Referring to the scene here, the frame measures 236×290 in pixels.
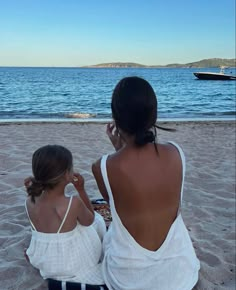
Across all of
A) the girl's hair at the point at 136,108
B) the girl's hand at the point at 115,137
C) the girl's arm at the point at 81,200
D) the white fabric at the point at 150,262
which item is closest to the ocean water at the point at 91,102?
the girl's arm at the point at 81,200

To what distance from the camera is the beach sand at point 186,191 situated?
8.72 feet

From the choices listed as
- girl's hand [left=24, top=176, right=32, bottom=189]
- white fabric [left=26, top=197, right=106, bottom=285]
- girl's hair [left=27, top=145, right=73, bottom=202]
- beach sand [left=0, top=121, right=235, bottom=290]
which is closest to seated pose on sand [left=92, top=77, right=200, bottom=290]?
white fabric [left=26, top=197, right=106, bottom=285]

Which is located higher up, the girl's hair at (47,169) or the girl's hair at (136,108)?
the girl's hair at (136,108)

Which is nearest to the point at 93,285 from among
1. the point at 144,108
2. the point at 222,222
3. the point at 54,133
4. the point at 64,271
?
the point at 64,271

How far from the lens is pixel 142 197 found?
5.86ft

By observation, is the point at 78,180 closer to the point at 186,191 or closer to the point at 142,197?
the point at 142,197

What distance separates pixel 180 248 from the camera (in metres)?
1.95

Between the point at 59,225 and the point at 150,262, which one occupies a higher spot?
the point at 59,225

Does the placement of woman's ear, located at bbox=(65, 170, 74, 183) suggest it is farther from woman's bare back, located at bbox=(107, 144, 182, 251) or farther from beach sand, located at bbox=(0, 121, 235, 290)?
beach sand, located at bbox=(0, 121, 235, 290)

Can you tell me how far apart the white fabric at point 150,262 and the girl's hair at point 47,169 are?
38 cm

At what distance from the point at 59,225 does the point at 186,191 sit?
253 cm

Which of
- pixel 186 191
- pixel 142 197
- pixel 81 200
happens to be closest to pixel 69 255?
pixel 81 200

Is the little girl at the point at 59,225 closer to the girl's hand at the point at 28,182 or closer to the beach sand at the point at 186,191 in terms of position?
the girl's hand at the point at 28,182

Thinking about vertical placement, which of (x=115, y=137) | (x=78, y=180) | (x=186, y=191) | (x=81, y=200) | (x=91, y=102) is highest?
(x=115, y=137)
